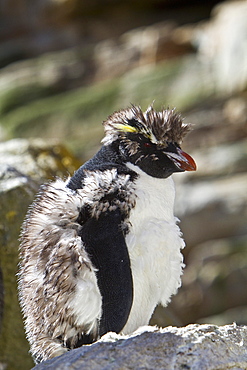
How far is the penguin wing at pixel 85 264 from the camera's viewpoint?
68.4 inches

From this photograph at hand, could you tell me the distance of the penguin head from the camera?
6.14 ft

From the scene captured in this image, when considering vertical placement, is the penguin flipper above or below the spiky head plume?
below

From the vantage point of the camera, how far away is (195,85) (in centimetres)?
727

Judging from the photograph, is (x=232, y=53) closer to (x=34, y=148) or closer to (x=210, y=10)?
(x=210, y=10)

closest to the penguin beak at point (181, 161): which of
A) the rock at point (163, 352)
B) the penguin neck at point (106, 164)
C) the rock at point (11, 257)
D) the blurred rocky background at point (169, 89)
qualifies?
the penguin neck at point (106, 164)

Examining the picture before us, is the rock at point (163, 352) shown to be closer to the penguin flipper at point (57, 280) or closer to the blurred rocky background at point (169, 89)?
the penguin flipper at point (57, 280)

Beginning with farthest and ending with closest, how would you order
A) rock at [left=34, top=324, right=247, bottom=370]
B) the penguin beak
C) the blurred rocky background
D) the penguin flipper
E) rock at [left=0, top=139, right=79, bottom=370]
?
the blurred rocky background, rock at [left=0, top=139, right=79, bottom=370], the penguin beak, the penguin flipper, rock at [left=34, top=324, right=247, bottom=370]

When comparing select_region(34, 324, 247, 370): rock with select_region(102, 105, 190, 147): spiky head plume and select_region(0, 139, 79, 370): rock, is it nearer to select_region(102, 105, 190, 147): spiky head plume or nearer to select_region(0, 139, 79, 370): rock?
select_region(102, 105, 190, 147): spiky head plume

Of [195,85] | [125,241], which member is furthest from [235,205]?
[125,241]

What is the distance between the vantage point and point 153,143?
1874 millimetres

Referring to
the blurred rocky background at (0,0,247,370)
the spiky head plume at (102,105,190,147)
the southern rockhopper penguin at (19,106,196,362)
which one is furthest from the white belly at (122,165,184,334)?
the blurred rocky background at (0,0,247,370)

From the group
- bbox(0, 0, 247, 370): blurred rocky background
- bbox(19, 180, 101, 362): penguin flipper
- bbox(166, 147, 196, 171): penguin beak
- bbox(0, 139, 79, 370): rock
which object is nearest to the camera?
bbox(19, 180, 101, 362): penguin flipper

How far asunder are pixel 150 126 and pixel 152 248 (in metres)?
0.39

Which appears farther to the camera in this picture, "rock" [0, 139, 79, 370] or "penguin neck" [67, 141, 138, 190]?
"rock" [0, 139, 79, 370]
